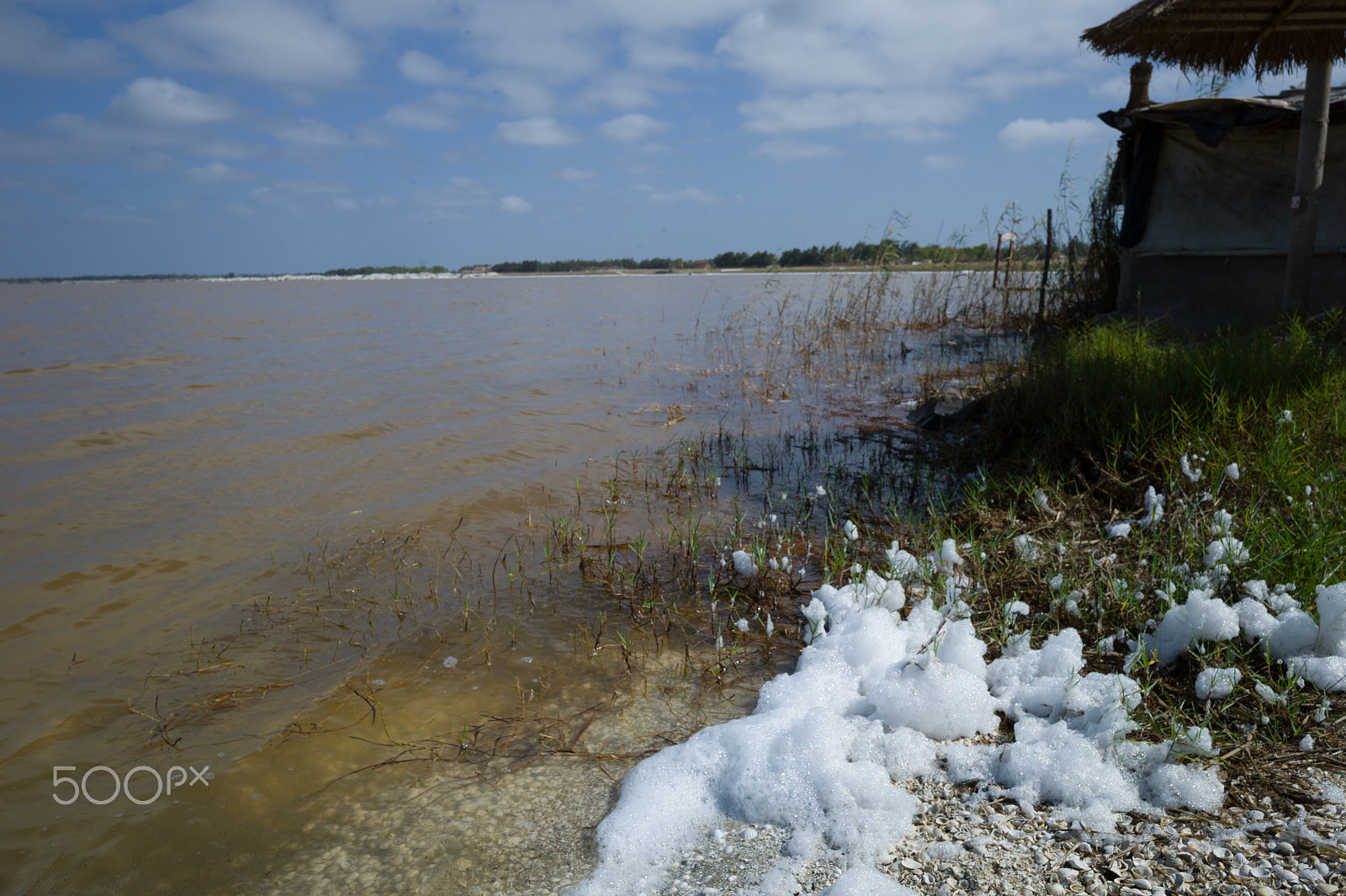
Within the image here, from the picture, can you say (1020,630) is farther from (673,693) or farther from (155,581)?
(155,581)

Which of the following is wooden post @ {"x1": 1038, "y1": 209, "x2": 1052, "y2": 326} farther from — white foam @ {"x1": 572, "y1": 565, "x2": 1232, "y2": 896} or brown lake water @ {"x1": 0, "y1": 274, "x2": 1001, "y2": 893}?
white foam @ {"x1": 572, "y1": 565, "x2": 1232, "y2": 896}

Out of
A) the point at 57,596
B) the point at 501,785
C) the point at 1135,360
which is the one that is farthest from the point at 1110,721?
the point at 57,596

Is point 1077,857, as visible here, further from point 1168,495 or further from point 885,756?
point 1168,495

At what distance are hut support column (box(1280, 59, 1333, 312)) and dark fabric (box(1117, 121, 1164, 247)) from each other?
3.34m

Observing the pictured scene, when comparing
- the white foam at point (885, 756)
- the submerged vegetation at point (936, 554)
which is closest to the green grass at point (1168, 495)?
the submerged vegetation at point (936, 554)

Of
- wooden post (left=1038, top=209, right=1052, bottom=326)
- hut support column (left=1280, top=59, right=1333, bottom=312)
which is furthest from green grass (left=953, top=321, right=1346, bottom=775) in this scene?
wooden post (left=1038, top=209, right=1052, bottom=326)

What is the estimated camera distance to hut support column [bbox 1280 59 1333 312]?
5820mm

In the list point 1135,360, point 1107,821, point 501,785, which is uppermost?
point 1135,360

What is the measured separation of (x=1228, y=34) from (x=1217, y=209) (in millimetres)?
3951

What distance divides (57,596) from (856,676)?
3.81 meters

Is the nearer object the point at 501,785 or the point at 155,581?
the point at 501,785

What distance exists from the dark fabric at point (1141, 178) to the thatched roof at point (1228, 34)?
3222 mm

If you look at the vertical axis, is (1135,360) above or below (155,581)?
above

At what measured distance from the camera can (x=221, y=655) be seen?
318cm
